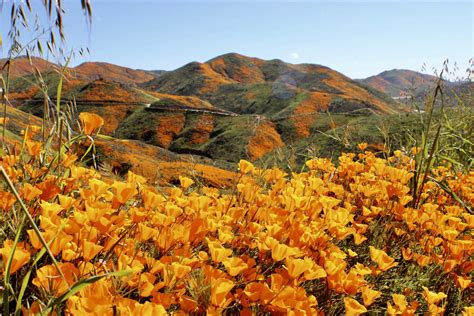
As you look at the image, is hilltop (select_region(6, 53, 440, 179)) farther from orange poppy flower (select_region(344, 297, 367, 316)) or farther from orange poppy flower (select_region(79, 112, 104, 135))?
orange poppy flower (select_region(344, 297, 367, 316))

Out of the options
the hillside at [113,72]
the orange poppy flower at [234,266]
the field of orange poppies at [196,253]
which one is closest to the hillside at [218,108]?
the field of orange poppies at [196,253]

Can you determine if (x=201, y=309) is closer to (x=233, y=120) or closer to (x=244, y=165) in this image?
(x=244, y=165)

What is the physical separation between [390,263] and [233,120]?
25.7 meters

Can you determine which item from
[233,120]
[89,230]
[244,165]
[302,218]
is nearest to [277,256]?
[302,218]

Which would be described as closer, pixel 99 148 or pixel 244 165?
pixel 244 165

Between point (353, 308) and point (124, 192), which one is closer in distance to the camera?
point (353, 308)

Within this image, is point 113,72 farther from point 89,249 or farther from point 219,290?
point 219,290

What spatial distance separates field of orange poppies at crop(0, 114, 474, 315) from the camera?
47.3 inches

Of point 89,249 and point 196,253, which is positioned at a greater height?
point 89,249

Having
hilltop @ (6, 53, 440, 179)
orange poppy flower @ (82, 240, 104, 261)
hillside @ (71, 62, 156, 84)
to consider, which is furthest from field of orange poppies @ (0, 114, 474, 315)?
hillside @ (71, 62, 156, 84)

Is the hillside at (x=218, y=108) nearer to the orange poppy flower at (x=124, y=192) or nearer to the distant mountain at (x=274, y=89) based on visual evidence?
the distant mountain at (x=274, y=89)

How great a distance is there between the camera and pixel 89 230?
4.47 feet

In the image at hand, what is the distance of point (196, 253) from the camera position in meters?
1.73

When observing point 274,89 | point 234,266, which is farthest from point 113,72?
point 234,266
